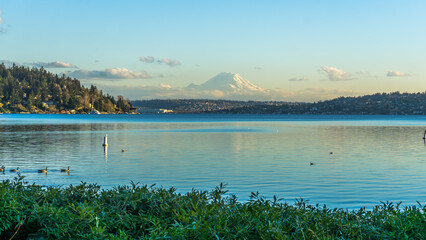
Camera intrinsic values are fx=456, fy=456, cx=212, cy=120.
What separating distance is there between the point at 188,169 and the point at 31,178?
12965 mm

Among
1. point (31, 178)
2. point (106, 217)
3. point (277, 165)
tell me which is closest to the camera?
point (106, 217)

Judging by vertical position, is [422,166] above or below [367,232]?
below

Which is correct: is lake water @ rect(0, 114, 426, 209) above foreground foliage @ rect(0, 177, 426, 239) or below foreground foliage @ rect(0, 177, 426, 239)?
below

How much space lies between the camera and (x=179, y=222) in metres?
9.83

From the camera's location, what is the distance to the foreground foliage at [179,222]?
8305 millimetres

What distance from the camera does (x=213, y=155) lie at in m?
53.4

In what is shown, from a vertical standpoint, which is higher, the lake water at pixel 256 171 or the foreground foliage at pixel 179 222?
the foreground foliage at pixel 179 222

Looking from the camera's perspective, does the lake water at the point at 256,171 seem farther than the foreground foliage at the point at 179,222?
Yes

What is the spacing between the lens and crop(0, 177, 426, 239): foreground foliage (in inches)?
327

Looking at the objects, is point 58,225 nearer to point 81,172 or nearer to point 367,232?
point 367,232

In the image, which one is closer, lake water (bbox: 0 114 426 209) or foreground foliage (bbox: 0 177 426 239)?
foreground foliage (bbox: 0 177 426 239)

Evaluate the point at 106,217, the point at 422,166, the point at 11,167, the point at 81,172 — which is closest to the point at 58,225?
the point at 106,217

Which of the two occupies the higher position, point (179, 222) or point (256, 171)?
point (179, 222)

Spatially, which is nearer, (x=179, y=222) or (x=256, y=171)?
(x=179, y=222)
